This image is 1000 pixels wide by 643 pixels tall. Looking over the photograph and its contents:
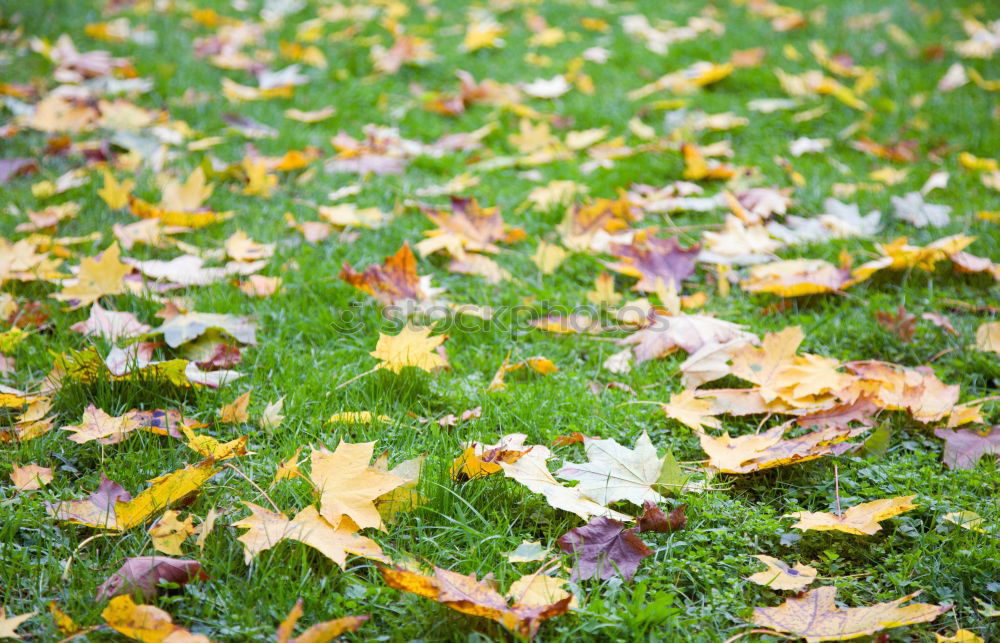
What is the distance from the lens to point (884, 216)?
2.82m

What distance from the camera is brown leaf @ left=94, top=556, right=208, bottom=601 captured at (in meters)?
1.21

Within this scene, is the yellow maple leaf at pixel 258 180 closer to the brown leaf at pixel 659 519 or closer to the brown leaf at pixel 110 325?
the brown leaf at pixel 110 325

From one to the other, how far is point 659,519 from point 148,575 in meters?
0.88

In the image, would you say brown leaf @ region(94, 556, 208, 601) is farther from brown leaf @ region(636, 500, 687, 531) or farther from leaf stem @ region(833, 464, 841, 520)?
leaf stem @ region(833, 464, 841, 520)

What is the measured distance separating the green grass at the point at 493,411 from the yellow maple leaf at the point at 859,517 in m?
0.04

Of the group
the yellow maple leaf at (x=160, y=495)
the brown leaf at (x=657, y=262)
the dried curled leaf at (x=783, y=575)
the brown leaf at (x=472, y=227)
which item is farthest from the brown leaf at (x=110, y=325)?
the dried curled leaf at (x=783, y=575)

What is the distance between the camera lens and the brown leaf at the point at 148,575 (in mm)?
1215

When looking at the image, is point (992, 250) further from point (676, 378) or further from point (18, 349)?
point (18, 349)

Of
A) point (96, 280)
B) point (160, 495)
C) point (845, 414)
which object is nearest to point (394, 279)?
point (96, 280)

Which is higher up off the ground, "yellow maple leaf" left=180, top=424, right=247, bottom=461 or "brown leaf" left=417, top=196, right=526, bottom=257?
"yellow maple leaf" left=180, top=424, right=247, bottom=461

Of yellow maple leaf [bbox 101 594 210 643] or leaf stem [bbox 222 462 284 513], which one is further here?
leaf stem [bbox 222 462 284 513]

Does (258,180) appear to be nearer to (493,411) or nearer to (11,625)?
(493,411)

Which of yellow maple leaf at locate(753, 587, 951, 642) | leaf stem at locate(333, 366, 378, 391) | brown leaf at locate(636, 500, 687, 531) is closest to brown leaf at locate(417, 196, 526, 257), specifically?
leaf stem at locate(333, 366, 378, 391)

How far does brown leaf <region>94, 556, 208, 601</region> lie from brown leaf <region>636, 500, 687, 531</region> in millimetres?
769
